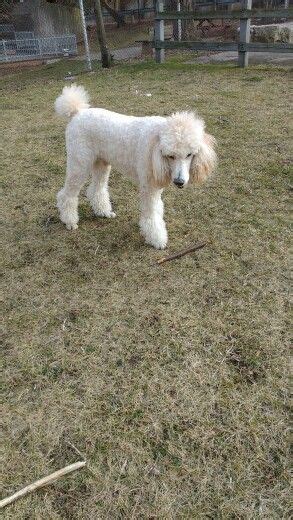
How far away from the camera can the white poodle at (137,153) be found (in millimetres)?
2273

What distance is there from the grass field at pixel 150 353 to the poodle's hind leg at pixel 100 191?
10cm

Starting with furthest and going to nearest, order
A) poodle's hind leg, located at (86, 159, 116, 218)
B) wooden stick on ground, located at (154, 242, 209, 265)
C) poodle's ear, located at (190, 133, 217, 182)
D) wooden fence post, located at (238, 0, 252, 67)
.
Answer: wooden fence post, located at (238, 0, 252, 67) < poodle's hind leg, located at (86, 159, 116, 218) < wooden stick on ground, located at (154, 242, 209, 265) < poodle's ear, located at (190, 133, 217, 182)

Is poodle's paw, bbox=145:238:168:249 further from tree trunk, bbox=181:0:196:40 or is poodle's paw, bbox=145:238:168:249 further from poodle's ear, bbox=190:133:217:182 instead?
tree trunk, bbox=181:0:196:40

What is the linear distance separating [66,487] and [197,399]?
2.23ft

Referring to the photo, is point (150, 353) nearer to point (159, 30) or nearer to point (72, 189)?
point (72, 189)

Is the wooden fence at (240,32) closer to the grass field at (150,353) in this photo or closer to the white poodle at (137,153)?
the grass field at (150,353)

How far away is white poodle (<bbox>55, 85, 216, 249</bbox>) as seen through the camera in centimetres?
227

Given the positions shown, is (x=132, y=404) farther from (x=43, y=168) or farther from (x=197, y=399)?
(x=43, y=168)

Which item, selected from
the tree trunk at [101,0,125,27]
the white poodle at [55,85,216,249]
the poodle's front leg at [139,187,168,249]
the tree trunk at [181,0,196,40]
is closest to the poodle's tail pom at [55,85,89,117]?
the white poodle at [55,85,216,249]

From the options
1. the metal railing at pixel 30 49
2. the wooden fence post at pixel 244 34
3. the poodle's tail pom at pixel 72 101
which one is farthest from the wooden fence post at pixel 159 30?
the poodle's tail pom at pixel 72 101

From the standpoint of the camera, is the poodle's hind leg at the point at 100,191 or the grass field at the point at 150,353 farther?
the poodle's hind leg at the point at 100,191

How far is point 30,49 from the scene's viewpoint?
12.3 m

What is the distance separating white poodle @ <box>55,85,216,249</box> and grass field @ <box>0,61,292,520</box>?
0.82ft

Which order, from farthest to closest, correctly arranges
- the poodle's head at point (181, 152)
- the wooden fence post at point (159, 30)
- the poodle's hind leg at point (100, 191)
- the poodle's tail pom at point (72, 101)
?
the wooden fence post at point (159, 30)
the poodle's hind leg at point (100, 191)
the poodle's tail pom at point (72, 101)
the poodle's head at point (181, 152)
